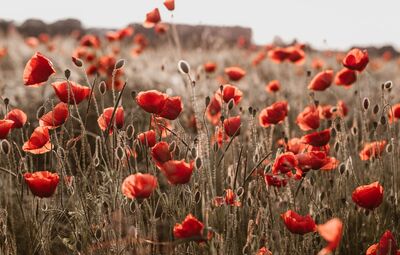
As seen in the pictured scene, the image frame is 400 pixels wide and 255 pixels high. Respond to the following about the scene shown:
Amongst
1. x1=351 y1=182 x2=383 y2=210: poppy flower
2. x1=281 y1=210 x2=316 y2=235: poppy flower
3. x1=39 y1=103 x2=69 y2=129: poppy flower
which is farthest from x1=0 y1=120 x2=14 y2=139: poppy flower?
x1=351 y1=182 x2=383 y2=210: poppy flower

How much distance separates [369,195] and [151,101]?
826mm

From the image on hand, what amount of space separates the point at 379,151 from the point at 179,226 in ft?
4.36

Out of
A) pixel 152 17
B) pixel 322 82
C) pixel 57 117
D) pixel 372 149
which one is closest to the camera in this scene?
pixel 57 117

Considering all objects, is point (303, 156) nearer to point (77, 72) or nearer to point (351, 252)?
point (351, 252)

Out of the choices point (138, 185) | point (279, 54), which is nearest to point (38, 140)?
point (138, 185)

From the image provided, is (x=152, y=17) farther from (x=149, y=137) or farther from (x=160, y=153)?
(x=160, y=153)

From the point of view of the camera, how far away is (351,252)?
7.95 feet

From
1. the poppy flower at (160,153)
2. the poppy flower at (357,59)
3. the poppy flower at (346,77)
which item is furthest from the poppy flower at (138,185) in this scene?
the poppy flower at (346,77)

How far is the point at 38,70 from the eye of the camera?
85.0 inches

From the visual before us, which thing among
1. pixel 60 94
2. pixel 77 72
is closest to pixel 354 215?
pixel 60 94

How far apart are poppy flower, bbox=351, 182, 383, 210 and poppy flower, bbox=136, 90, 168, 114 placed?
761 millimetres

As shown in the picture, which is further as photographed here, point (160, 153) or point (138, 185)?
point (160, 153)

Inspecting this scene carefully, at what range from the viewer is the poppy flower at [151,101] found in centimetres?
198

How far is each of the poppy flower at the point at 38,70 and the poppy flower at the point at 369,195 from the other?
1.22 metres
